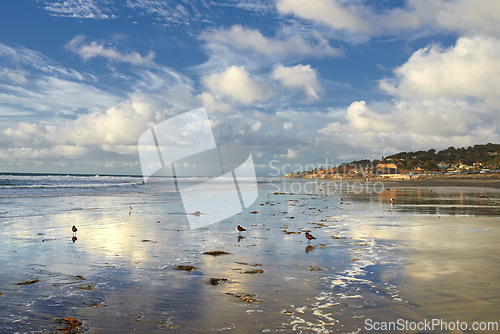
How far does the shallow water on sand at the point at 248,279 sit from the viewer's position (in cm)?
677

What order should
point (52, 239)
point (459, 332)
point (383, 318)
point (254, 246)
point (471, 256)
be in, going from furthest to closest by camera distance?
point (52, 239) < point (254, 246) < point (471, 256) < point (383, 318) < point (459, 332)

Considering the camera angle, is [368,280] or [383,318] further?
[368,280]

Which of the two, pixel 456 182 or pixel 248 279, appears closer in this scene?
pixel 248 279

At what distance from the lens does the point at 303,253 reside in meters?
12.6

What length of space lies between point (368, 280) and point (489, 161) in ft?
647

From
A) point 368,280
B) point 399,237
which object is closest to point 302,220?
point 399,237

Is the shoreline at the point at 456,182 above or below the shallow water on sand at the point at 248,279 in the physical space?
below

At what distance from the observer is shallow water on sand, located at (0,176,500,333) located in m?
6.77

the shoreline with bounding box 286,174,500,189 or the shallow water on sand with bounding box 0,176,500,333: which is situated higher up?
the shallow water on sand with bounding box 0,176,500,333

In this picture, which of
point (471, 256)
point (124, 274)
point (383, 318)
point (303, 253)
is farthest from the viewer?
point (303, 253)

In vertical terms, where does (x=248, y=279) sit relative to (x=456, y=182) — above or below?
above

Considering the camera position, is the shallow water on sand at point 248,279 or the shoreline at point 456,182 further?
the shoreline at point 456,182

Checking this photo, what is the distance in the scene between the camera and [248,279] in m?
9.37

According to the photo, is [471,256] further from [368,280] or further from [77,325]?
[77,325]
